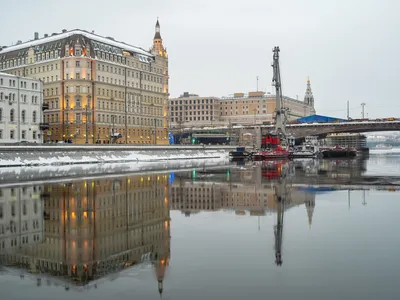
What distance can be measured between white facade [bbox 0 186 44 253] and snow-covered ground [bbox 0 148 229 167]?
3632cm

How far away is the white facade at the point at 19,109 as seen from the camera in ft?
316

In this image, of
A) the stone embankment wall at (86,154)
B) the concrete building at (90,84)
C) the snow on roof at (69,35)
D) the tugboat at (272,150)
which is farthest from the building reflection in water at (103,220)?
the snow on roof at (69,35)

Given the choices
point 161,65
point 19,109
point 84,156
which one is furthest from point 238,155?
point 19,109

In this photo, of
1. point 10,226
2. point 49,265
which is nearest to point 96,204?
point 10,226

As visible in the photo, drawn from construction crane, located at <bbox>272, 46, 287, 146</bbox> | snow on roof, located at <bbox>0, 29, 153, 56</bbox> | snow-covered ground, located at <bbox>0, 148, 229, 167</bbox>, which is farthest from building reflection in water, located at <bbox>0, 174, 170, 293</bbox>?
construction crane, located at <bbox>272, 46, 287, 146</bbox>

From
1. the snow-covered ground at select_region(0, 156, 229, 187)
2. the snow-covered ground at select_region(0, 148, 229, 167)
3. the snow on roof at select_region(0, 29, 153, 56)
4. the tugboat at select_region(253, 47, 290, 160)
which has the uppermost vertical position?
the snow on roof at select_region(0, 29, 153, 56)

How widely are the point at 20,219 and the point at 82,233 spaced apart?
5.68m

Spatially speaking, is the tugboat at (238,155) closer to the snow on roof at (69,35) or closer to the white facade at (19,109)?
the snow on roof at (69,35)

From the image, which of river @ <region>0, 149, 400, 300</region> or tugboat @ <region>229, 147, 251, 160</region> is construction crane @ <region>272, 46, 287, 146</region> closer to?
tugboat @ <region>229, 147, 251, 160</region>

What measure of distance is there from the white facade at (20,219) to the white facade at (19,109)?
2518 inches

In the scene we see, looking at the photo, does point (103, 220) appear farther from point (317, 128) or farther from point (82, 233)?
point (317, 128)

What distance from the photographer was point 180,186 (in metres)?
43.3

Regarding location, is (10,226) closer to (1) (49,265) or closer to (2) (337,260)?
(1) (49,265)

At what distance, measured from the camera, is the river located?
1308 centimetres
